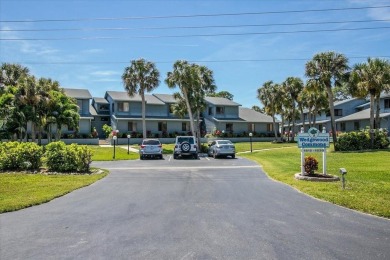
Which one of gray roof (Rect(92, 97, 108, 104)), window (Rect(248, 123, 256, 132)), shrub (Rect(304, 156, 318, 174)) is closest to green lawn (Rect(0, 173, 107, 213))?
shrub (Rect(304, 156, 318, 174))

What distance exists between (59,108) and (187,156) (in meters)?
15.7

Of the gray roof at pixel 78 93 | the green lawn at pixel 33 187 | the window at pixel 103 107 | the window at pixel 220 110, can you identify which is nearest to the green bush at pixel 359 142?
the green lawn at pixel 33 187

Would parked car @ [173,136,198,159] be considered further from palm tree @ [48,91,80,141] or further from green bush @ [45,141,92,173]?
palm tree @ [48,91,80,141]

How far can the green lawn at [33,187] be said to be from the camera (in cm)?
1080

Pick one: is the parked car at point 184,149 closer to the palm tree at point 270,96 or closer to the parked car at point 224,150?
the parked car at point 224,150

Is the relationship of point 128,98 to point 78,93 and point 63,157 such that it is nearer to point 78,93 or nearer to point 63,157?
point 78,93

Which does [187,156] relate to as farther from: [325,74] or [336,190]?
[336,190]

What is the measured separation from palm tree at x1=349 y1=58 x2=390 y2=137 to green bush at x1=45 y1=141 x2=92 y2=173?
26598 millimetres

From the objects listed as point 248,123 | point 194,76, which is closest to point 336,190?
point 194,76

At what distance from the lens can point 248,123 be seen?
60.9 metres

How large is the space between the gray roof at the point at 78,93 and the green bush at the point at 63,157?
115ft

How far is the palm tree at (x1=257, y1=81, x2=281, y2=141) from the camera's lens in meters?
56.4

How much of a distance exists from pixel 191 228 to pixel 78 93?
4986cm

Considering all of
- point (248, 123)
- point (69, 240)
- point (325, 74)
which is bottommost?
point (69, 240)
